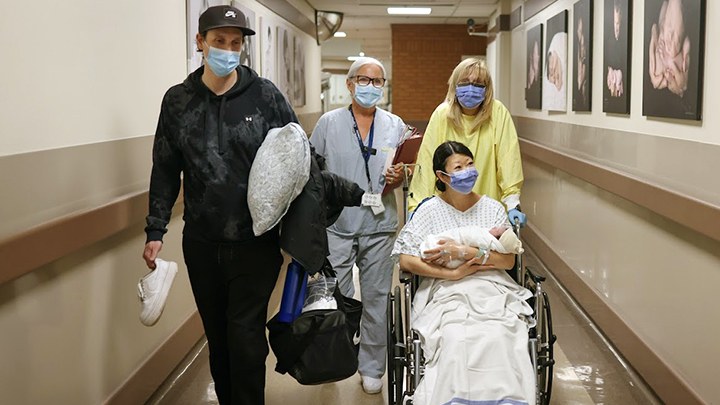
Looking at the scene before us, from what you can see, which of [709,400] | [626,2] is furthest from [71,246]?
[626,2]

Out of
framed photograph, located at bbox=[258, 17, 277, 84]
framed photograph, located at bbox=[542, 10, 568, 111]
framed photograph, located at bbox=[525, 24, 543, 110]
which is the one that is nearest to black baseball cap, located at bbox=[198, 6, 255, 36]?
framed photograph, located at bbox=[258, 17, 277, 84]

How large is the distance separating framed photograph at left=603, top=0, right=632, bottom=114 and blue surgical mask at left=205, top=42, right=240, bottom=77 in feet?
9.03

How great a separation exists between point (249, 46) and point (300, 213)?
12.1ft

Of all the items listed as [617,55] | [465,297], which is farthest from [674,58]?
[465,297]

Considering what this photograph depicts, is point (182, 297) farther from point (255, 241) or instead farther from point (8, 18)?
point (8, 18)

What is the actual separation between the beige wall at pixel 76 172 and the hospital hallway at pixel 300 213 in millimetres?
11

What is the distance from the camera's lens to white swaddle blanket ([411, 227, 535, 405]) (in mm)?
2643

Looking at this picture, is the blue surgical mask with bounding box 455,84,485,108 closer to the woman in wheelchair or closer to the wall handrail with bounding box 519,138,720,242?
the woman in wheelchair

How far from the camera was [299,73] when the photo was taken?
32.1 feet

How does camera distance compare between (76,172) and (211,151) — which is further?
(76,172)

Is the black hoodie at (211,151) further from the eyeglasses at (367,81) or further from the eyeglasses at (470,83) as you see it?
the eyeglasses at (470,83)

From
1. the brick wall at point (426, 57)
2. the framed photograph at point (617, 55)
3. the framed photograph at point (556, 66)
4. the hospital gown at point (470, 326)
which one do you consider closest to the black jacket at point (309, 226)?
the hospital gown at point (470, 326)

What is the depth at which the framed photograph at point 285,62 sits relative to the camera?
8008 millimetres

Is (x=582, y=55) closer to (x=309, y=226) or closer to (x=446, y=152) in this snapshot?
(x=446, y=152)
